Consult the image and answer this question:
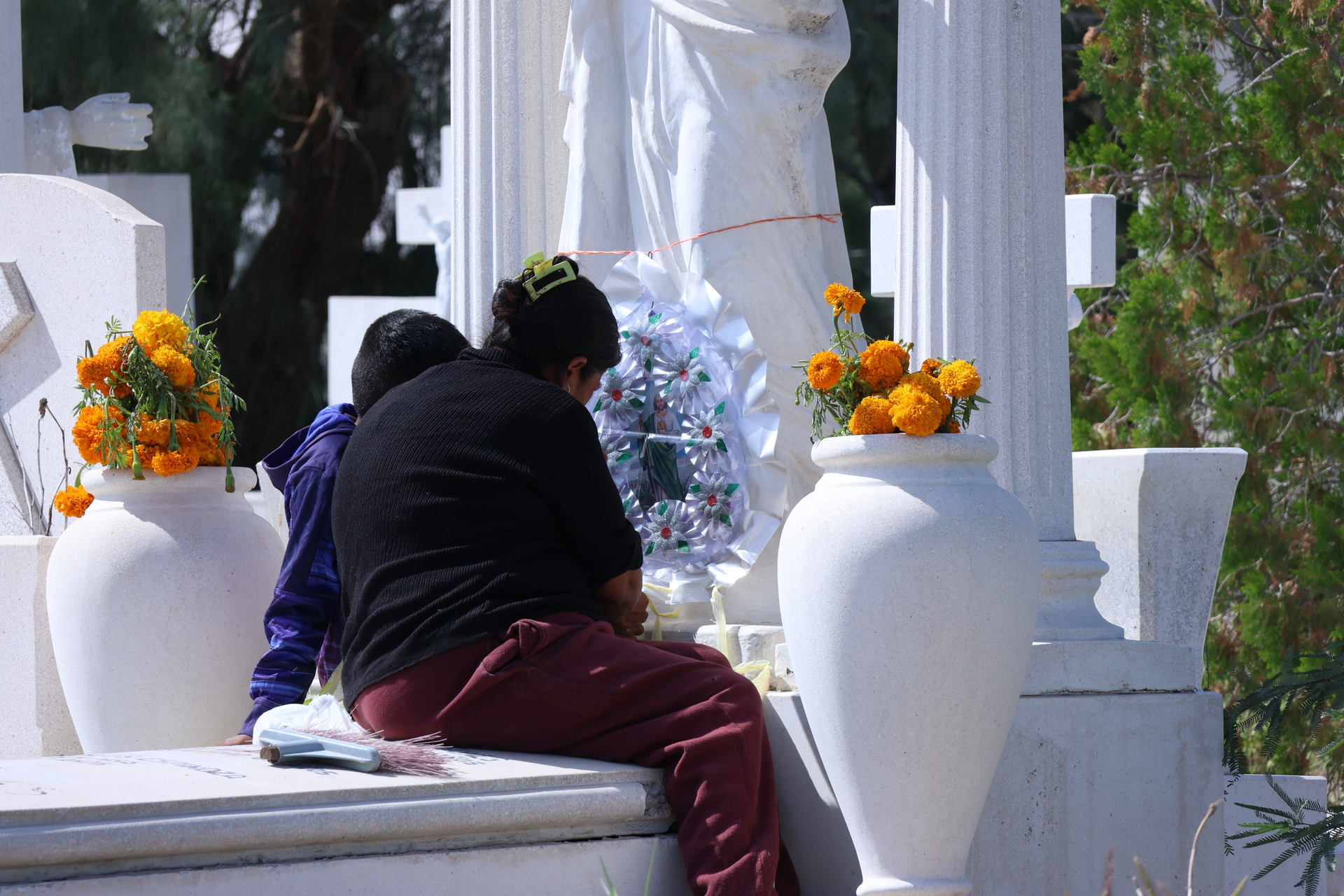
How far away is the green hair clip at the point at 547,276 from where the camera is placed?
3.64 metres

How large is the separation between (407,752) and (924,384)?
1252 mm

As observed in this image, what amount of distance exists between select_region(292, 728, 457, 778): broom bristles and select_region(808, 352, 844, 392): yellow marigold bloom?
1.05 meters

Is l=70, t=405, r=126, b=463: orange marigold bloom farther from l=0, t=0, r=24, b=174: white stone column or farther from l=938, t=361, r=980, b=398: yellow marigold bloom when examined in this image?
l=0, t=0, r=24, b=174: white stone column

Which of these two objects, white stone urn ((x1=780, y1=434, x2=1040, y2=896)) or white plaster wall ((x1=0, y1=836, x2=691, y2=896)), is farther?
white stone urn ((x1=780, y1=434, x2=1040, y2=896))

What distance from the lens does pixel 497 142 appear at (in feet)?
17.2

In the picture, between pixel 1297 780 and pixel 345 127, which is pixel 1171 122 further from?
pixel 345 127

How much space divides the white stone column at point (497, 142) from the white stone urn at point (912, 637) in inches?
83.1

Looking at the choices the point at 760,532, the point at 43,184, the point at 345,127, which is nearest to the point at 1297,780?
the point at 760,532

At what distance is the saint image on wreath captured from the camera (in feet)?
15.3

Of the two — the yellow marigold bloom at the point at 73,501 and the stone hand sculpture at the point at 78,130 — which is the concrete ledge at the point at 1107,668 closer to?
the yellow marigold bloom at the point at 73,501

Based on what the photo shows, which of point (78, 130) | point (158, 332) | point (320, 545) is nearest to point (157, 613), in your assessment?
point (320, 545)

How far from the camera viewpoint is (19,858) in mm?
2814

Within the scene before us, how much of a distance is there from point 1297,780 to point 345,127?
10.7 metres

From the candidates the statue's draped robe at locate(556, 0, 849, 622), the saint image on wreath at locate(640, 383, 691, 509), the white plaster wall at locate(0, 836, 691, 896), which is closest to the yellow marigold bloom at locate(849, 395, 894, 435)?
the white plaster wall at locate(0, 836, 691, 896)
